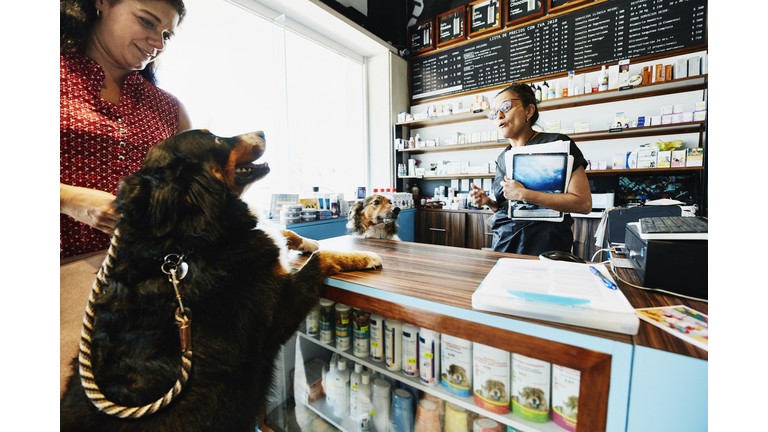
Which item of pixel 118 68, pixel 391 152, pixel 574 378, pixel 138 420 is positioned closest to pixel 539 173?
pixel 574 378

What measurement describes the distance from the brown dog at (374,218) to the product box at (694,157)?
2.91m

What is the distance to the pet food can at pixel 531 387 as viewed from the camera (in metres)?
0.72

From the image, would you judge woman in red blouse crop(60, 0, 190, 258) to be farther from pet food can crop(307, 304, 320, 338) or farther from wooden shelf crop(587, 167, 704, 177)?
wooden shelf crop(587, 167, 704, 177)

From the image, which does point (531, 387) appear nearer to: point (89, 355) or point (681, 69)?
point (89, 355)

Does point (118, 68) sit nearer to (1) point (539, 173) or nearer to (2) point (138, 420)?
(2) point (138, 420)

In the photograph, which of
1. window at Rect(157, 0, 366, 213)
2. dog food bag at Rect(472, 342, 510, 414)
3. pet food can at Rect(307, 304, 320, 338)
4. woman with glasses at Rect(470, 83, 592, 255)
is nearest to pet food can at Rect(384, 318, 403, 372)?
dog food bag at Rect(472, 342, 510, 414)

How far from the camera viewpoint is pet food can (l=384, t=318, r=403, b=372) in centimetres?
101

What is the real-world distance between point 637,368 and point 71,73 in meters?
1.76

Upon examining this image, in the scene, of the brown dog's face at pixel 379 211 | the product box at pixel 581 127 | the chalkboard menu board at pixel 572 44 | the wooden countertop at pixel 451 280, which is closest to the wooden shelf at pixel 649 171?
the product box at pixel 581 127

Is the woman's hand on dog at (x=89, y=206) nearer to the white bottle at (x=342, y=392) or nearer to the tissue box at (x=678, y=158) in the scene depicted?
the white bottle at (x=342, y=392)

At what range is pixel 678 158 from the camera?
112 inches

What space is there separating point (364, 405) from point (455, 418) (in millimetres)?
405

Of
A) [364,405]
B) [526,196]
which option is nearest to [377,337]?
[364,405]

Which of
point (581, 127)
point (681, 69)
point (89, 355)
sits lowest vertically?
point (89, 355)
